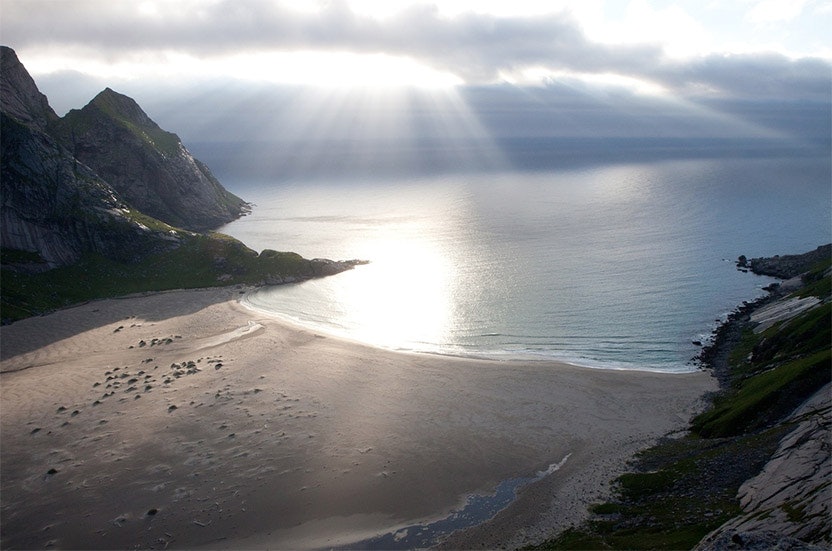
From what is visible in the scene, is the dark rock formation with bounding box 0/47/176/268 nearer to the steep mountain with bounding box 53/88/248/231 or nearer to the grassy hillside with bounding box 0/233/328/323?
the grassy hillside with bounding box 0/233/328/323

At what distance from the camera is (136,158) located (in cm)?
16025

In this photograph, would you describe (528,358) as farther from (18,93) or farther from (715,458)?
(18,93)

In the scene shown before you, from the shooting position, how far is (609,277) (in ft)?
352

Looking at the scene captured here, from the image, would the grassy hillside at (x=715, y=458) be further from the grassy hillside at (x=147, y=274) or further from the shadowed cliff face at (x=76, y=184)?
the shadowed cliff face at (x=76, y=184)

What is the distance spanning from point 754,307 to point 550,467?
194ft

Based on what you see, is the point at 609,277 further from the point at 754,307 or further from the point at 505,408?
the point at 505,408

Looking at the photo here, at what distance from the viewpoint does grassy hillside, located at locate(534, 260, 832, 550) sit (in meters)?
35.3

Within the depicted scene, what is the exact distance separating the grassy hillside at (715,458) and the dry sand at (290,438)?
2733mm

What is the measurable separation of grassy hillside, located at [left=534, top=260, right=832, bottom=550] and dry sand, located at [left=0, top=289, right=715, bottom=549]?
273 centimetres

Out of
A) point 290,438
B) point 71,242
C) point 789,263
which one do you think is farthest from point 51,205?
point 789,263

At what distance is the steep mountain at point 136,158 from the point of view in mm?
155125

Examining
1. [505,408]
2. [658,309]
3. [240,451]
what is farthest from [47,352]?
[658,309]

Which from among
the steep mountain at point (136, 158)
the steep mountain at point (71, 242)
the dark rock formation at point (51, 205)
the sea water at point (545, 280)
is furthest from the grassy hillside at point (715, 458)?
the steep mountain at point (136, 158)

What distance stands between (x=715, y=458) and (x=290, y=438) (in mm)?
37832
